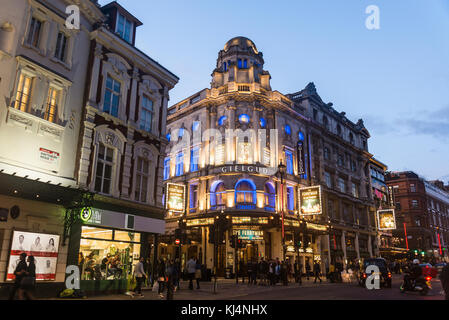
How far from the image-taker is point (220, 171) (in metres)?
33.4

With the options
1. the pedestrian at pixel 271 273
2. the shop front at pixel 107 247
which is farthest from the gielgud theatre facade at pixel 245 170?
the shop front at pixel 107 247

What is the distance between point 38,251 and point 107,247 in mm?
3667

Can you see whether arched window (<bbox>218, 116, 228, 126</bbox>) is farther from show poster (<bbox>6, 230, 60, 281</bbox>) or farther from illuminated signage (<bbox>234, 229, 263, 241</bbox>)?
show poster (<bbox>6, 230, 60, 281</bbox>)

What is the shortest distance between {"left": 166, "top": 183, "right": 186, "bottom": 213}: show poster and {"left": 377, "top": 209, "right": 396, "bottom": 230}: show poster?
33.4m

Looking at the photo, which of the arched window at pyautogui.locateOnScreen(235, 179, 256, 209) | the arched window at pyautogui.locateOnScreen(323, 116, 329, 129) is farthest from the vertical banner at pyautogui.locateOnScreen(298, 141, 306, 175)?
the arched window at pyautogui.locateOnScreen(323, 116, 329, 129)

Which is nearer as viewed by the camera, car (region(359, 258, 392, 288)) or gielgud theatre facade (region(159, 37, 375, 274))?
car (region(359, 258, 392, 288))

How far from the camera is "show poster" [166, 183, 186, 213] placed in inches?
1077

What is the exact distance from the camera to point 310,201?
3516cm

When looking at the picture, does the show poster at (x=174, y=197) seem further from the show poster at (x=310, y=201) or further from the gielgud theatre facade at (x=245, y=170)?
the show poster at (x=310, y=201)

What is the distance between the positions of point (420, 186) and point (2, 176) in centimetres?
7879

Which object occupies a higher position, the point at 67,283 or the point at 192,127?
the point at 192,127

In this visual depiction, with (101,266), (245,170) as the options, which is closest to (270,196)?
(245,170)
